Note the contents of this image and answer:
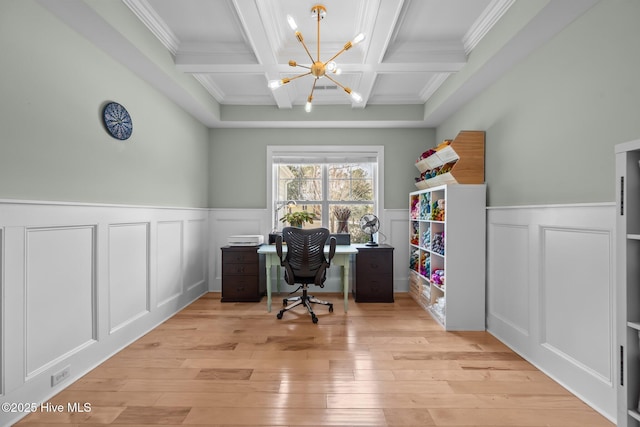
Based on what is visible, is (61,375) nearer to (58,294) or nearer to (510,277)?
(58,294)

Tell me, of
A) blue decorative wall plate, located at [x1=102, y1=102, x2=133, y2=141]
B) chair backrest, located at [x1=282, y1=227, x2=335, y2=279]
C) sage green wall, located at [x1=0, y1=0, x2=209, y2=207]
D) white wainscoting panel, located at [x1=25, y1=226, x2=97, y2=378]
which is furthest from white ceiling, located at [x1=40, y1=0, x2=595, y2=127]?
chair backrest, located at [x1=282, y1=227, x2=335, y2=279]

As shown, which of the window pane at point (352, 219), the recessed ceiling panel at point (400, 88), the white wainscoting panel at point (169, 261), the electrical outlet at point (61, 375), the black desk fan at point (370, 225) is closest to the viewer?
the electrical outlet at point (61, 375)

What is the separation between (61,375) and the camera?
200 cm

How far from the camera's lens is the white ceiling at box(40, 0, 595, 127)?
87.7 inches

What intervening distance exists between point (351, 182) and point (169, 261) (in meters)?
Answer: 2.68

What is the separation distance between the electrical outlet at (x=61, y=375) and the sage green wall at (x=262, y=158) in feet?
9.05

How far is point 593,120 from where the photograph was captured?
1881 mm

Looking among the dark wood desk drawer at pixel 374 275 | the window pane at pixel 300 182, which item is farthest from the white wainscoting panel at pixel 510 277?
the window pane at pixel 300 182

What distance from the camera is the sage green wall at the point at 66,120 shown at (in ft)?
5.63

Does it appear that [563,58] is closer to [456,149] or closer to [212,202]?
[456,149]

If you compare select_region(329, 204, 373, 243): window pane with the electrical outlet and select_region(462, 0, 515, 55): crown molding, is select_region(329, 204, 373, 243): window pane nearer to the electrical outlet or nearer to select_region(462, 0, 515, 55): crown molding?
select_region(462, 0, 515, 55): crown molding

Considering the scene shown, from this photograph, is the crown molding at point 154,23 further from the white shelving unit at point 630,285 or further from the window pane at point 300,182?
the white shelving unit at point 630,285

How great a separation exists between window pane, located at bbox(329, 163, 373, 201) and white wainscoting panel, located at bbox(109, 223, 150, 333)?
8.52ft

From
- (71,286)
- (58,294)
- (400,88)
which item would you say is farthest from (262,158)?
(58,294)
